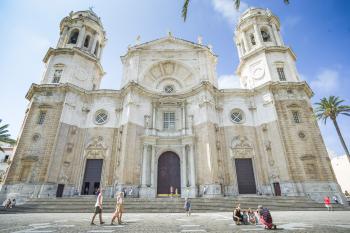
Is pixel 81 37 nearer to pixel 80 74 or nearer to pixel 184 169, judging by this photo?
A: pixel 80 74

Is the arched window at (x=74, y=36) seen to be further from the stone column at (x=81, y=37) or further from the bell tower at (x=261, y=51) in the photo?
the bell tower at (x=261, y=51)

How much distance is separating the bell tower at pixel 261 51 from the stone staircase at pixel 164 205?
48.9 ft

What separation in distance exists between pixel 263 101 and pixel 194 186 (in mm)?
13410

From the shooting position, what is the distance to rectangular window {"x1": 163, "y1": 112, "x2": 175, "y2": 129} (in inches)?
1014

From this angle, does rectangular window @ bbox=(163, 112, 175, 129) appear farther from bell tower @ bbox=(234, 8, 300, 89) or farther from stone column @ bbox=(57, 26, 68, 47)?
stone column @ bbox=(57, 26, 68, 47)

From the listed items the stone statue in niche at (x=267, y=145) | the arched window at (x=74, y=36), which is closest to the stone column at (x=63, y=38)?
the arched window at (x=74, y=36)

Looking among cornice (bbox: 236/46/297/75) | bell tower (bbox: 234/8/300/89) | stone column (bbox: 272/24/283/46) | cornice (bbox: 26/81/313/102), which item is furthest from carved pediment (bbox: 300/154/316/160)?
stone column (bbox: 272/24/283/46)

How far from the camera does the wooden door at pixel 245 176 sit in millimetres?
22109

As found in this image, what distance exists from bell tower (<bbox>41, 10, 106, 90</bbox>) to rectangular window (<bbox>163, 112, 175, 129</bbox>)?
37.3 feet

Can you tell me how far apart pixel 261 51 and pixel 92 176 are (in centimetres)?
2710

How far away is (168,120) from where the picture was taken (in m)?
26.1

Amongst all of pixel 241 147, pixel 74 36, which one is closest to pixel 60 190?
pixel 241 147

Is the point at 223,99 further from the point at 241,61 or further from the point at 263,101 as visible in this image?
the point at 241,61

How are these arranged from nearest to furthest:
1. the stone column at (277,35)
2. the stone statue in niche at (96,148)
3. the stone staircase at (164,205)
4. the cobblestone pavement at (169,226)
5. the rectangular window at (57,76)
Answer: the cobblestone pavement at (169,226), the stone staircase at (164,205), the stone statue in niche at (96,148), the rectangular window at (57,76), the stone column at (277,35)
